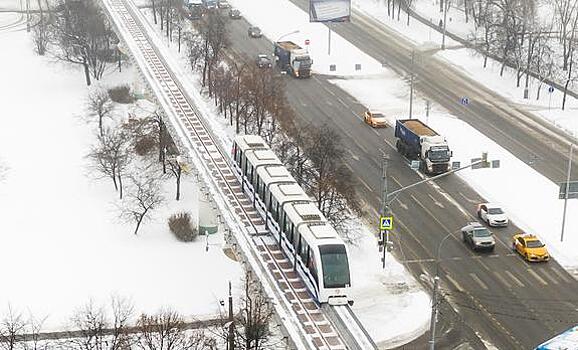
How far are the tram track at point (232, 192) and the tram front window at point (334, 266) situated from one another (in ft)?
5.86

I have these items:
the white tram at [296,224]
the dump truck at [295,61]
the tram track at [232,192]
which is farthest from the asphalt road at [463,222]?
the tram track at [232,192]

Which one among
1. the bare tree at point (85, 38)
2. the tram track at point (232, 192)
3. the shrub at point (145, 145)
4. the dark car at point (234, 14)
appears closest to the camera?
the tram track at point (232, 192)

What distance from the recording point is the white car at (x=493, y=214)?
265 ft

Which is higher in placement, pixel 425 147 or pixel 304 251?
pixel 304 251

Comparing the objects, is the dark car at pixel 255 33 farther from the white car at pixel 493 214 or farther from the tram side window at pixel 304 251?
the tram side window at pixel 304 251

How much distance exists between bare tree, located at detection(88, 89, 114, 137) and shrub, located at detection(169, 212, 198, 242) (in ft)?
84.3

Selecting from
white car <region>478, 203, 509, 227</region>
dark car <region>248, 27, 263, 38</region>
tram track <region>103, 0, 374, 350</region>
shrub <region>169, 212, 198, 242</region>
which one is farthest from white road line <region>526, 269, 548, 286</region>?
dark car <region>248, 27, 263, 38</region>

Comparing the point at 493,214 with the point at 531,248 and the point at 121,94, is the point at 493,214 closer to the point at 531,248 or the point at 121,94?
the point at 531,248

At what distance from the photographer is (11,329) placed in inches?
2388

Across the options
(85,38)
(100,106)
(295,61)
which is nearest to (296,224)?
(100,106)

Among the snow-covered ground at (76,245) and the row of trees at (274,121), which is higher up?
the row of trees at (274,121)

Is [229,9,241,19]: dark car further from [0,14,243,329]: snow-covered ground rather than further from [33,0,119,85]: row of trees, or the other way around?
[0,14,243,329]: snow-covered ground

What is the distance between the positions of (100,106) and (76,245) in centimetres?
3100

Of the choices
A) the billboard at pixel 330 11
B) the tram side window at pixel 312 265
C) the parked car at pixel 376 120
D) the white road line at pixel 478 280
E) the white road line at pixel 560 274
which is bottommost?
the white road line at pixel 560 274
